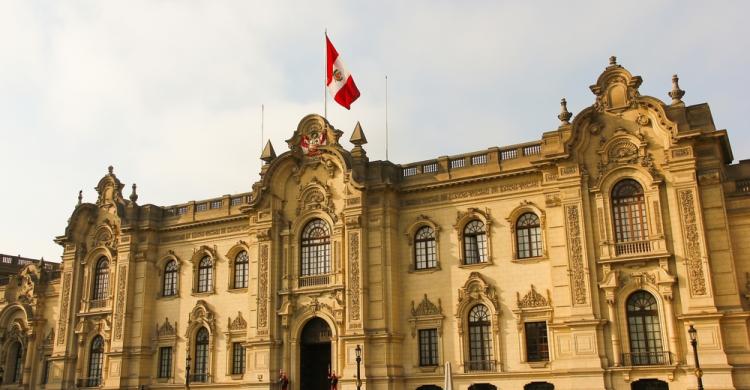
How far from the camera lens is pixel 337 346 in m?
32.8

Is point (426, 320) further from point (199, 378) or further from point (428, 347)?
point (199, 378)

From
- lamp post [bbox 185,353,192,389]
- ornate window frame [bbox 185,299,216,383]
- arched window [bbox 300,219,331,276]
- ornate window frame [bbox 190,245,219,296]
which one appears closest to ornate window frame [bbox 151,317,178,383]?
ornate window frame [bbox 185,299,216,383]

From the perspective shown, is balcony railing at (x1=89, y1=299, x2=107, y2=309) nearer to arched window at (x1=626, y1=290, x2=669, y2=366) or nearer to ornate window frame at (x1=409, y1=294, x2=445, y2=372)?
ornate window frame at (x1=409, y1=294, x2=445, y2=372)

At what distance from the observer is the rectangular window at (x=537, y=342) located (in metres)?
29.4

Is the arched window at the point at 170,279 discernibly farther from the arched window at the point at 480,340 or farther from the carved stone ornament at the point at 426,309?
the arched window at the point at 480,340

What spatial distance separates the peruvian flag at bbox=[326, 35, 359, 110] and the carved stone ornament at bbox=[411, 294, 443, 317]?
1028 cm

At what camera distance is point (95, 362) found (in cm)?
4016

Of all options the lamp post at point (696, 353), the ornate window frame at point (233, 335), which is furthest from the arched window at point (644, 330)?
the ornate window frame at point (233, 335)

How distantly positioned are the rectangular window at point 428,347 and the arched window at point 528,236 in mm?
5111

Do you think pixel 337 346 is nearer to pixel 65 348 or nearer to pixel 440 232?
pixel 440 232

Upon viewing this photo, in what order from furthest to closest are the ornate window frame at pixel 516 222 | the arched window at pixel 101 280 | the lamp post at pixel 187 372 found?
the arched window at pixel 101 280 < the lamp post at pixel 187 372 < the ornate window frame at pixel 516 222

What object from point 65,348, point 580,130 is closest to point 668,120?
point 580,130

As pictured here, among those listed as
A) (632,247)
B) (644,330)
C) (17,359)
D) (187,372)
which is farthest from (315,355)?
(17,359)

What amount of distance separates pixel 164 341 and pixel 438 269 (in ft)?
51.8
